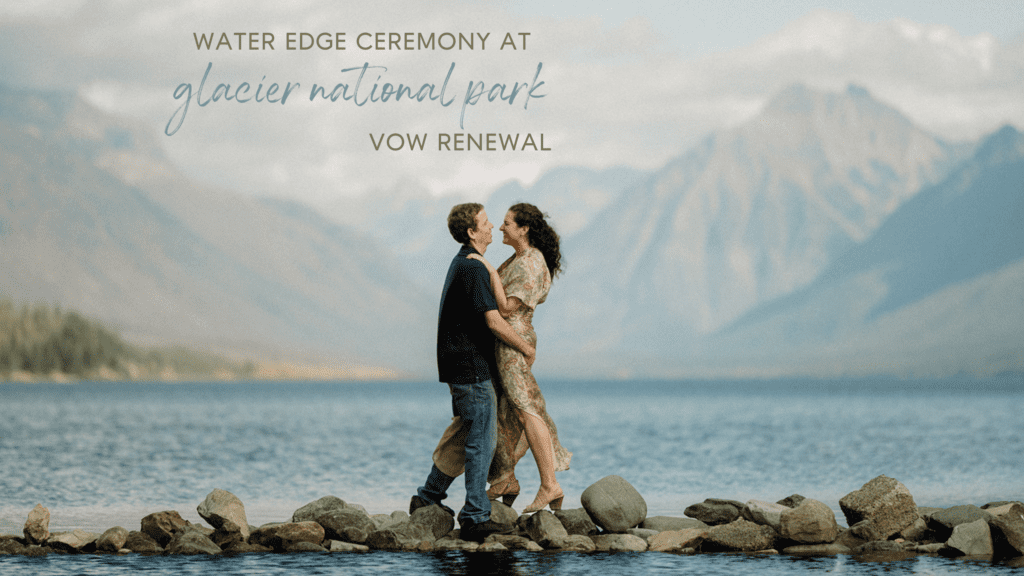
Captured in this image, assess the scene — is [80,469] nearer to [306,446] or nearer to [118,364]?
[306,446]

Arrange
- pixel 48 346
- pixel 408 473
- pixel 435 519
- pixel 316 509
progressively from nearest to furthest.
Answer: pixel 435 519
pixel 316 509
pixel 408 473
pixel 48 346

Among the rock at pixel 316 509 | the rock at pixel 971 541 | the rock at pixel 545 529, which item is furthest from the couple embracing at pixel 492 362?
the rock at pixel 971 541

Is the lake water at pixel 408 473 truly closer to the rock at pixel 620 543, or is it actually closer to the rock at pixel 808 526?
the rock at pixel 620 543

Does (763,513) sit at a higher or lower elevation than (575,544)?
higher

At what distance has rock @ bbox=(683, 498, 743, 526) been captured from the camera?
15.3 m

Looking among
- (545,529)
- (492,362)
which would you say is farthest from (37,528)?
(545,529)

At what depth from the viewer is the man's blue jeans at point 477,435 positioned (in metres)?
13.3

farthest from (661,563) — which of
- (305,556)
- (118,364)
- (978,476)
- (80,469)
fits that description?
(118,364)

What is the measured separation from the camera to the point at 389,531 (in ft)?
45.3

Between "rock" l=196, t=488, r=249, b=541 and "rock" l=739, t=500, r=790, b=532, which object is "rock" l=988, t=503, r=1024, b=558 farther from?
"rock" l=196, t=488, r=249, b=541

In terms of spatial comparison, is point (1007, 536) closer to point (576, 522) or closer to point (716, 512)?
point (716, 512)

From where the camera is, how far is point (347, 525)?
1395 centimetres

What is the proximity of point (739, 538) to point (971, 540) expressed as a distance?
2518mm

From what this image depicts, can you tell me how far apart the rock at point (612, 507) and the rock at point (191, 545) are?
4275mm
